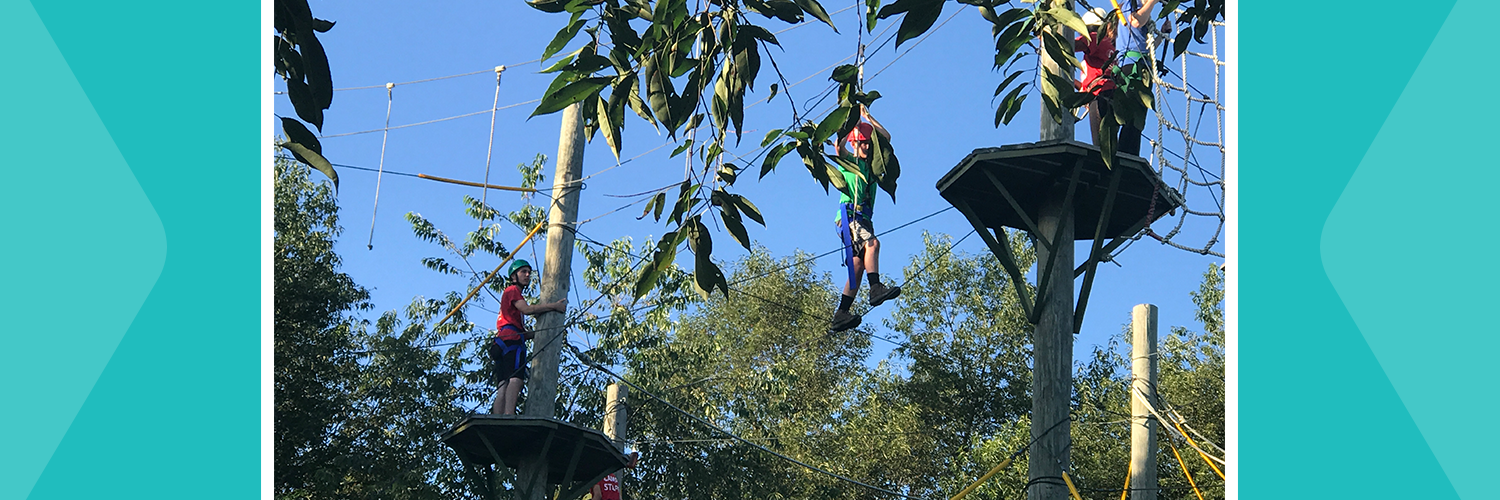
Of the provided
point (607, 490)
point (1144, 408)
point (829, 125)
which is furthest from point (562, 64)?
point (607, 490)

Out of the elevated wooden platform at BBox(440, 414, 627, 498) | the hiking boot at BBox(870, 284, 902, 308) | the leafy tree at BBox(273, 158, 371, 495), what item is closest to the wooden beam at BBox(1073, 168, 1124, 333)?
the hiking boot at BBox(870, 284, 902, 308)

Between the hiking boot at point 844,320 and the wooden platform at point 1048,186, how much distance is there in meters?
0.95

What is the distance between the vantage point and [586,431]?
7762 mm

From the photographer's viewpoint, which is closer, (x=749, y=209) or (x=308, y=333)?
(x=749, y=209)

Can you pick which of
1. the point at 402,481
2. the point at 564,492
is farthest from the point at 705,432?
the point at 564,492

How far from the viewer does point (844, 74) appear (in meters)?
2.77

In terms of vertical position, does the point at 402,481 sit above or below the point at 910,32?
above

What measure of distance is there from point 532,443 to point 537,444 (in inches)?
1.3

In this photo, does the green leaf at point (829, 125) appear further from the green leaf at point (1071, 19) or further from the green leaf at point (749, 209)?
the green leaf at point (1071, 19)

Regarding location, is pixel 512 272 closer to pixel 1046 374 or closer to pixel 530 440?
pixel 530 440

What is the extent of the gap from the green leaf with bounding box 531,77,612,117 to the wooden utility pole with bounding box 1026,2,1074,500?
234cm

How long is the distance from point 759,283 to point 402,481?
8.20 m

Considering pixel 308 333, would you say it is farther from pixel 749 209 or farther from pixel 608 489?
pixel 749 209
